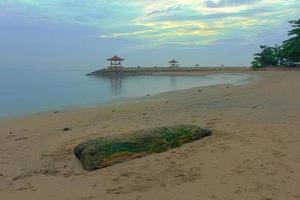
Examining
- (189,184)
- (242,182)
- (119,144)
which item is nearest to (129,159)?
(119,144)

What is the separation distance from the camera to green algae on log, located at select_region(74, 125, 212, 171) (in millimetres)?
6902

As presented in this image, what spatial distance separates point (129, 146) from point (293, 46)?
3983 centimetres

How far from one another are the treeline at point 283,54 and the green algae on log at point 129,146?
1507 inches

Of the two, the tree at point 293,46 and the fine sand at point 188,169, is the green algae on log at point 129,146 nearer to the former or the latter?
the fine sand at point 188,169

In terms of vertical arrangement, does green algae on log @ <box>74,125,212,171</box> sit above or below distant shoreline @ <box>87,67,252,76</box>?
above

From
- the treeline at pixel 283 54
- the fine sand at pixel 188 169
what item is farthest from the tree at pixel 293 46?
the fine sand at pixel 188 169

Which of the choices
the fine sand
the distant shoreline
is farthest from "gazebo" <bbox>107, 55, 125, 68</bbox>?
the fine sand

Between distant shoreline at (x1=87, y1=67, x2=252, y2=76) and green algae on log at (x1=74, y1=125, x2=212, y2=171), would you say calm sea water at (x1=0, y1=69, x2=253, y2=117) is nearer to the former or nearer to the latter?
green algae on log at (x1=74, y1=125, x2=212, y2=171)

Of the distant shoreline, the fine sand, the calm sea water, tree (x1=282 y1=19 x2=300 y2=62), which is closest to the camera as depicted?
the fine sand

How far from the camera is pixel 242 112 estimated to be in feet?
36.5

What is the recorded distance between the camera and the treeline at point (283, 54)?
42688mm

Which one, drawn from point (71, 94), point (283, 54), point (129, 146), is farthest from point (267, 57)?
point (129, 146)

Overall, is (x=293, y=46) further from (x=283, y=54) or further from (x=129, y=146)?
→ (x=129, y=146)

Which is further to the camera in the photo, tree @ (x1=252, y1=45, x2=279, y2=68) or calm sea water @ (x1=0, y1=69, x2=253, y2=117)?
tree @ (x1=252, y1=45, x2=279, y2=68)
